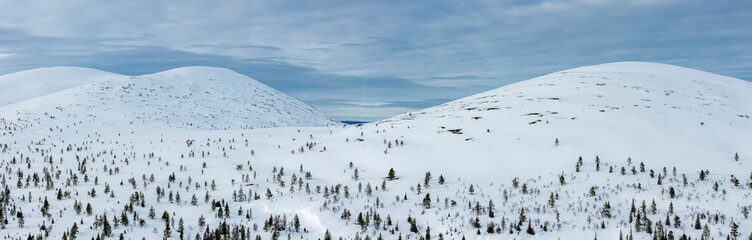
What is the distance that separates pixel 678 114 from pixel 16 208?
33.3 metres

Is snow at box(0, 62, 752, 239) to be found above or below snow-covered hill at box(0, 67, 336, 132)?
below

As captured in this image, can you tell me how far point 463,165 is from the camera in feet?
64.2

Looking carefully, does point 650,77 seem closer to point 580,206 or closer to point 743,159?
point 743,159

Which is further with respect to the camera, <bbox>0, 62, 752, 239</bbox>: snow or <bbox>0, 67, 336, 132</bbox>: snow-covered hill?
<bbox>0, 67, 336, 132</bbox>: snow-covered hill

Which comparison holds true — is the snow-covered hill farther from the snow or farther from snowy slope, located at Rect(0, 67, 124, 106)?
the snow

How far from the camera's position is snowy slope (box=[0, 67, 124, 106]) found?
3275 inches

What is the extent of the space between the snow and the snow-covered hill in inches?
353

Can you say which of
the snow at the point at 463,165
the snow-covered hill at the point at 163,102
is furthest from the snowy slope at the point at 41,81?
the snow at the point at 463,165

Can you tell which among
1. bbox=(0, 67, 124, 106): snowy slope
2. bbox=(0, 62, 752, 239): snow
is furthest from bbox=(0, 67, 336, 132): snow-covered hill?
bbox=(0, 62, 752, 239): snow

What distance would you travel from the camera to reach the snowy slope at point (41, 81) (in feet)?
273

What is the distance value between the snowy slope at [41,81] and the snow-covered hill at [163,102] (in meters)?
0.20

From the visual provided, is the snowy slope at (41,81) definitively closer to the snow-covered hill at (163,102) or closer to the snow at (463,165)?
the snow-covered hill at (163,102)

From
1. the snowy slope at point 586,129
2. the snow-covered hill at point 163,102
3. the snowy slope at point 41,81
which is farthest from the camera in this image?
the snowy slope at point 41,81

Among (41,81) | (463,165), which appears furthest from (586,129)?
(41,81)
